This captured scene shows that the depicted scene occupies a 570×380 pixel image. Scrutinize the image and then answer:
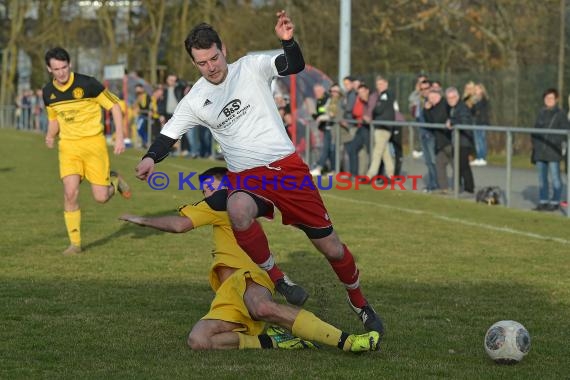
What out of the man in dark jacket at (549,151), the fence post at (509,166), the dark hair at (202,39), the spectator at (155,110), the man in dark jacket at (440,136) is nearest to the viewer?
the dark hair at (202,39)

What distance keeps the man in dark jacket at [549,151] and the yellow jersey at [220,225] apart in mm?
9696

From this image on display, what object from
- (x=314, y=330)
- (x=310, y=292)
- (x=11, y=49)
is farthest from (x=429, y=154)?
(x=11, y=49)

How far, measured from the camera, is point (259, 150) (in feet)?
23.7

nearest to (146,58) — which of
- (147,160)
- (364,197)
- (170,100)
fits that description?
(170,100)

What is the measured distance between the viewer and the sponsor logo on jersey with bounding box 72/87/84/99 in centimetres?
1163

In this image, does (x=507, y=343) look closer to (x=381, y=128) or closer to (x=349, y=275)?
(x=349, y=275)

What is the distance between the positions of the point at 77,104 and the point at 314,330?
5.62m

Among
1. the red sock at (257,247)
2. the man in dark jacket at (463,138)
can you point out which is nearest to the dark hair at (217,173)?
the red sock at (257,247)

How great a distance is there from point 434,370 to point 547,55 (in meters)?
25.4

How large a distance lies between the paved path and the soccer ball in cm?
1020

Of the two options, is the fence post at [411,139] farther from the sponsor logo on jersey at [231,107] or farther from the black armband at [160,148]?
the sponsor logo on jersey at [231,107]

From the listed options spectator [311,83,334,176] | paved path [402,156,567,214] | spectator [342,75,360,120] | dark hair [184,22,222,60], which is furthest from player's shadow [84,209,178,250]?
spectator [311,83,334,176]

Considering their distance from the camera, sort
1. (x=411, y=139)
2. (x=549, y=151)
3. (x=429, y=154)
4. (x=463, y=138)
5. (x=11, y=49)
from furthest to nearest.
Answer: (x=11, y=49), (x=411, y=139), (x=429, y=154), (x=463, y=138), (x=549, y=151)

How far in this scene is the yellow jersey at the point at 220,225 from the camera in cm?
727
